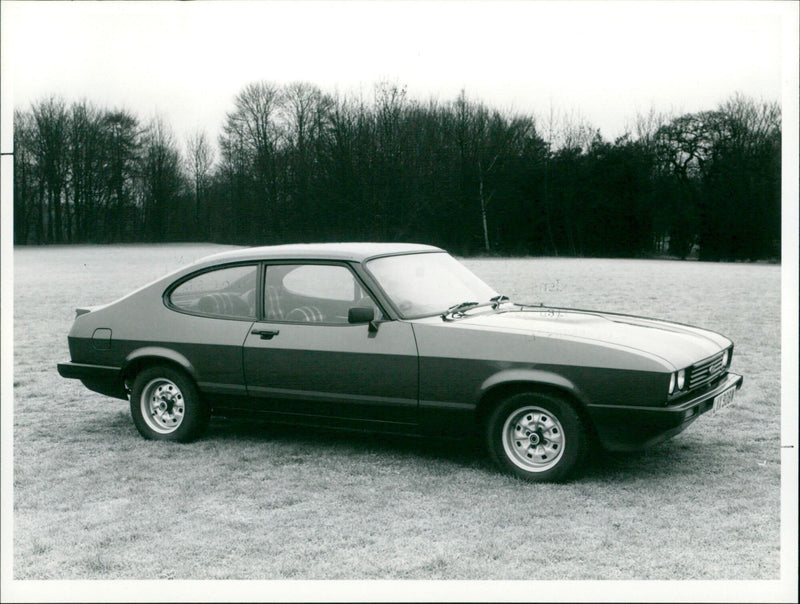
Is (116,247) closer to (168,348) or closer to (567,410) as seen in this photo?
(168,348)

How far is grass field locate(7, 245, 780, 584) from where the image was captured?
3934 mm

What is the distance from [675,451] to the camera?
19.1 ft

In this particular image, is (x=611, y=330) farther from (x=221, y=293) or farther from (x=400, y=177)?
(x=400, y=177)

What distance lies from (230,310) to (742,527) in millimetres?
3706

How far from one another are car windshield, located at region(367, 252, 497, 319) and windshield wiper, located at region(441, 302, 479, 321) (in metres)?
0.05

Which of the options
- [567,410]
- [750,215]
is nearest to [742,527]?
[567,410]

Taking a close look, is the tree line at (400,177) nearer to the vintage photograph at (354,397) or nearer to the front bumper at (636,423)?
the vintage photograph at (354,397)

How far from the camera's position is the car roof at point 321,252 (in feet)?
18.9

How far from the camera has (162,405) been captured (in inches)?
242

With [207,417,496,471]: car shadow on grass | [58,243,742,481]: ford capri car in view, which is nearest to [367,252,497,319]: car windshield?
[58,243,742,481]: ford capri car

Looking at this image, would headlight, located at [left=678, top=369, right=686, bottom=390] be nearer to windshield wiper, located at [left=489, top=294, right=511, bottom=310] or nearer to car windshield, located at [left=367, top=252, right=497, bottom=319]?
windshield wiper, located at [left=489, top=294, right=511, bottom=310]

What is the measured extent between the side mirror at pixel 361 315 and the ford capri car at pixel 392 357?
13 millimetres

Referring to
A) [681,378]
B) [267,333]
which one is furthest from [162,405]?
[681,378]

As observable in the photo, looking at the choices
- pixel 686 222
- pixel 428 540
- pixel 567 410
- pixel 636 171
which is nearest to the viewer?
pixel 428 540
